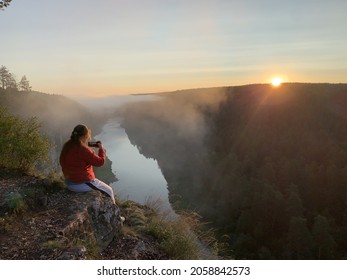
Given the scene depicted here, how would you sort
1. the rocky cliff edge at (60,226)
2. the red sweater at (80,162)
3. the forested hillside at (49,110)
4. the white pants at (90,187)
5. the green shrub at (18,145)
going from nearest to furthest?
the rocky cliff edge at (60,226) < the red sweater at (80,162) < the white pants at (90,187) < the green shrub at (18,145) < the forested hillside at (49,110)

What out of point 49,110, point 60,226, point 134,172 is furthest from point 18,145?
point 49,110

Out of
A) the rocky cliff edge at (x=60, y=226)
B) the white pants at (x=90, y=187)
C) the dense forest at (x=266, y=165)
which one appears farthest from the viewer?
the dense forest at (x=266, y=165)

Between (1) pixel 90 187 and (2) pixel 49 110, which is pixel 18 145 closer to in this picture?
(1) pixel 90 187

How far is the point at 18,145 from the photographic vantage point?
1042cm

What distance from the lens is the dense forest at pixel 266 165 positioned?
59653 mm

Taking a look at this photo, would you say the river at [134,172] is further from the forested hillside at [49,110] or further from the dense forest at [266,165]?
the forested hillside at [49,110]

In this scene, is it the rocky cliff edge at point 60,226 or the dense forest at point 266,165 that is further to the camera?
the dense forest at point 266,165

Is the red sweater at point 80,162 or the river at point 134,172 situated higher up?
the red sweater at point 80,162

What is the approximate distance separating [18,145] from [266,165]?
81999 mm

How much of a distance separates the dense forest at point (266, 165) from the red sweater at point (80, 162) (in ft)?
57.0

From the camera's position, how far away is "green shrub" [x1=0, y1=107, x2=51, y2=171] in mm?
10359

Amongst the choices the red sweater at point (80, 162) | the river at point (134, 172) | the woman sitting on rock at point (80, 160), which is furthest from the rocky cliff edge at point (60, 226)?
the river at point (134, 172)

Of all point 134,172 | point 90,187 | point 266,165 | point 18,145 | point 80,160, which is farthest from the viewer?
point 134,172

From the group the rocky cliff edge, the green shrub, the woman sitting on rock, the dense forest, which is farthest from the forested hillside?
the woman sitting on rock
